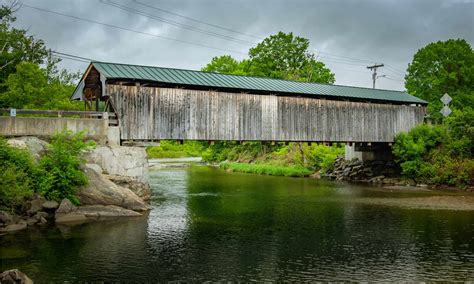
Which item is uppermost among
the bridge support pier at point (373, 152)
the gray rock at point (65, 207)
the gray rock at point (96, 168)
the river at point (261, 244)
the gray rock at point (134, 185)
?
the bridge support pier at point (373, 152)

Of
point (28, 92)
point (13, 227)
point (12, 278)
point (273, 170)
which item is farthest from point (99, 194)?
point (273, 170)

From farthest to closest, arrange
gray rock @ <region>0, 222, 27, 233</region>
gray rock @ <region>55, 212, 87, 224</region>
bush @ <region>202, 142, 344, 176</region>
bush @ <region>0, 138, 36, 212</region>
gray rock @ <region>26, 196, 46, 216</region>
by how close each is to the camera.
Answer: bush @ <region>202, 142, 344, 176</region>, gray rock @ <region>55, 212, 87, 224</region>, gray rock @ <region>26, 196, 46, 216</region>, bush @ <region>0, 138, 36, 212</region>, gray rock @ <region>0, 222, 27, 233</region>

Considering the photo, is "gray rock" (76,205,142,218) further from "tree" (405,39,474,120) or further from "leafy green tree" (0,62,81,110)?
"tree" (405,39,474,120)

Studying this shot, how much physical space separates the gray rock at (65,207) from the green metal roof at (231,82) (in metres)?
7.01

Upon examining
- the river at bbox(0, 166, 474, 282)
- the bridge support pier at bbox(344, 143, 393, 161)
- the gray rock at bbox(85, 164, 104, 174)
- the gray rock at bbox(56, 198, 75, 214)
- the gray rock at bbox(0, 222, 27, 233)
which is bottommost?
the river at bbox(0, 166, 474, 282)

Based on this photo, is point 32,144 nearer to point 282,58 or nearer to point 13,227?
point 13,227

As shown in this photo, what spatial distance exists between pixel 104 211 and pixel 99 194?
884mm

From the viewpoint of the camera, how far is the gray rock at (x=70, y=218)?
19.8 meters

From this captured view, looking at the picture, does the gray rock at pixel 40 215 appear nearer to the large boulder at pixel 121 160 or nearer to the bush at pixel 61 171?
the bush at pixel 61 171

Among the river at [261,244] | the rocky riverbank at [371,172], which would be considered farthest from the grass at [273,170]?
the river at [261,244]

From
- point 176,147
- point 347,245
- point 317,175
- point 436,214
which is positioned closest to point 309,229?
point 347,245

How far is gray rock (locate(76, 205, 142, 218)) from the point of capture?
68.5 feet

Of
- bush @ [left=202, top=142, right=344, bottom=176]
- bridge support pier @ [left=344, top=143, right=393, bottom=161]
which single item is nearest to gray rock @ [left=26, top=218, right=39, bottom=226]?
bridge support pier @ [left=344, top=143, right=393, bottom=161]

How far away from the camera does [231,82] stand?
2881 cm
